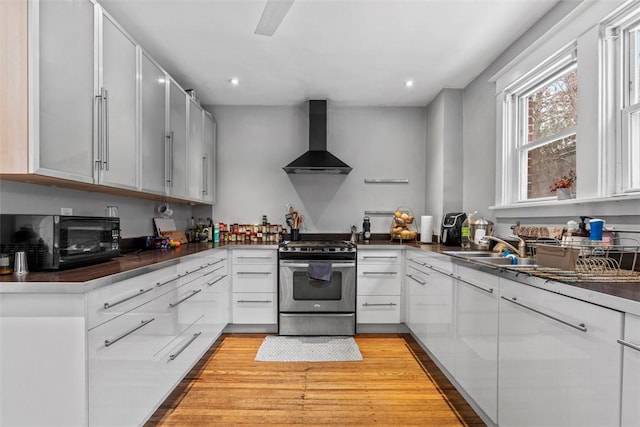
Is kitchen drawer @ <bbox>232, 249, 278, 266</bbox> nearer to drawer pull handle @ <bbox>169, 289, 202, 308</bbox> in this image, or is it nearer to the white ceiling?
drawer pull handle @ <bbox>169, 289, 202, 308</bbox>

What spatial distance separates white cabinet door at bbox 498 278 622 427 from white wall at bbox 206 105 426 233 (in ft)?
8.36

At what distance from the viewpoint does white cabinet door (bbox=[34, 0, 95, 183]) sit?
4.55 ft

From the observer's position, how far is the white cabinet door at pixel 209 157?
3.61 metres

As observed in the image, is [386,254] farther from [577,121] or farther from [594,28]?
[594,28]

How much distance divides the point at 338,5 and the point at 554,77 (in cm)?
160

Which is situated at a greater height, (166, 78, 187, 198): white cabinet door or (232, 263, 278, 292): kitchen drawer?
(166, 78, 187, 198): white cabinet door

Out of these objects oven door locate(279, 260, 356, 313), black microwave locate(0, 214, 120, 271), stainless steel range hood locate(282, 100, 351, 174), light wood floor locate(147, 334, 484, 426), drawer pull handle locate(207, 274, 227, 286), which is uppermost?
stainless steel range hood locate(282, 100, 351, 174)

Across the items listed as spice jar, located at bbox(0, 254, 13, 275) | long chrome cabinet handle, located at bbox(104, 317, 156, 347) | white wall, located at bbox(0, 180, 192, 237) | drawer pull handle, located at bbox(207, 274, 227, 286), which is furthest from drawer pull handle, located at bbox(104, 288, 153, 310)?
drawer pull handle, located at bbox(207, 274, 227, 286)

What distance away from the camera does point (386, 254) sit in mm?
3447

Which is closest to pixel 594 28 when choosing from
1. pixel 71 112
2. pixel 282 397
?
pixel 71 112

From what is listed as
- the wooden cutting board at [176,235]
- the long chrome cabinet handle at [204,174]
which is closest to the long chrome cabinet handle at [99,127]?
the wooden cutting board at [176,235]

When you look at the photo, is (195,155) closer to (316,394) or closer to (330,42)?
(330,42)

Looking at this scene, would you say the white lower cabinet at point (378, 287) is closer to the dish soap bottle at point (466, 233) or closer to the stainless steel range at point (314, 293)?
the stainless steel range at point (314, 293)

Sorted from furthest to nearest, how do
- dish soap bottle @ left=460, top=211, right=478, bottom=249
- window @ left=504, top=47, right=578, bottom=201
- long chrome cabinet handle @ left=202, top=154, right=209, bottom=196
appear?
1. long chrome cabinet handle @ left=202, top=154, right=209, bottom=196
2. dish soap bottle @ left=460, top=211, right=478, bottom=249
3. window @ left=504, top=47, right=578, bottom=201
